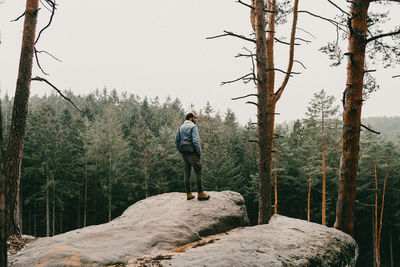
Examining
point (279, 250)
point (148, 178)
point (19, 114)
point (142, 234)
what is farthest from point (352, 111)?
point (148, 178)

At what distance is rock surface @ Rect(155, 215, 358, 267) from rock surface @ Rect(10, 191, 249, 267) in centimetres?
44

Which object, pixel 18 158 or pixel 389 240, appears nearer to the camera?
pixel 18 158

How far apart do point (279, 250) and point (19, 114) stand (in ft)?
19.7

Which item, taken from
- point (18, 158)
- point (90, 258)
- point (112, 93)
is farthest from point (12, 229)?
point (112, 93)

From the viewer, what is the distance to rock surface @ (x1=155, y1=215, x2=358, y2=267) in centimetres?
294

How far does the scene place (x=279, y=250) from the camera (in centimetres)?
338

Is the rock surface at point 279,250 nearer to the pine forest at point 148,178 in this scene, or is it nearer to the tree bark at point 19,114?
the tree bark at point 19,114

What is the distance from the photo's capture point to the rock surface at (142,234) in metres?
3.03

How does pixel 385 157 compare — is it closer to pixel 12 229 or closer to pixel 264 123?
pixel 264 123

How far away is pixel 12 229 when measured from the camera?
5809mm

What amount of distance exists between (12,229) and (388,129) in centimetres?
18587

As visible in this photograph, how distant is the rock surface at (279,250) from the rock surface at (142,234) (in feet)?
1.46

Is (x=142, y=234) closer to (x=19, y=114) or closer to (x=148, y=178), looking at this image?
(x=19, y=114)

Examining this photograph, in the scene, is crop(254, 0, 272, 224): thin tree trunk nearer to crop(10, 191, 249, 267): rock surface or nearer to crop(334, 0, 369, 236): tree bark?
crop(10, 191, 249, 267): rock surface
